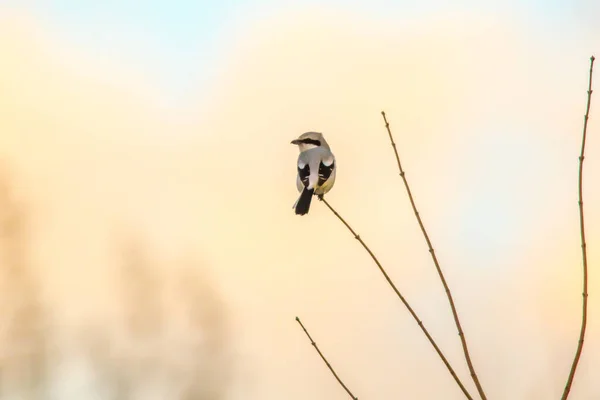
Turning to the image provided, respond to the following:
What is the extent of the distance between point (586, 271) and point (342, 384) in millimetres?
690

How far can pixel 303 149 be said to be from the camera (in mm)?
9438

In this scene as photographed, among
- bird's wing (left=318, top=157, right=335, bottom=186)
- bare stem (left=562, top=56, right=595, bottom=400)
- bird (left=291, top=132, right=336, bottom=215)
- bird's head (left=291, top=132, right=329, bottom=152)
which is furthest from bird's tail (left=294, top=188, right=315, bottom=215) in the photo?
bare stem (left=562, top=56, right=595, bottom=400)

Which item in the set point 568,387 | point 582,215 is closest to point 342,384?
point 568,387

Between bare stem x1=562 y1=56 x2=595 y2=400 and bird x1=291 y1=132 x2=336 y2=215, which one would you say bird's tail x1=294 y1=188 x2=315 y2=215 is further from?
bare stem x1=562 y1=56 x2=595 y2=400

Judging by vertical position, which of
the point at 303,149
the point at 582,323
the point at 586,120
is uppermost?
the point at 303,149

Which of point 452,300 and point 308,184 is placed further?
point 308,184

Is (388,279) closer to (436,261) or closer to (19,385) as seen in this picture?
(436,261)

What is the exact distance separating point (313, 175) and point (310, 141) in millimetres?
1018

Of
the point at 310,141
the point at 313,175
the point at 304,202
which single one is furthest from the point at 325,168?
the point at 310,141

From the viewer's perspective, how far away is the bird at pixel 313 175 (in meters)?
8.21

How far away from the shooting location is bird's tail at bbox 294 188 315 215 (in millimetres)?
8133

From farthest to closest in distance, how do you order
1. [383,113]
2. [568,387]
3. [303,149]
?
[303,149]
[383,113]
[568,387]

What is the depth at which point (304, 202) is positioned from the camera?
8.18 meters

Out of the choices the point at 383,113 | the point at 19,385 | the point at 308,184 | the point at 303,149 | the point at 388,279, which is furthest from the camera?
the point at 303,149
